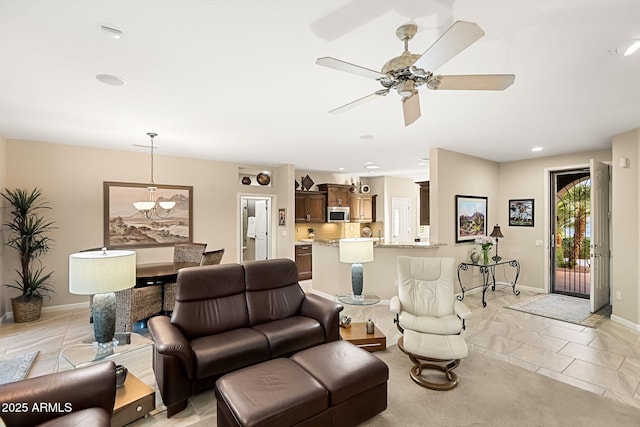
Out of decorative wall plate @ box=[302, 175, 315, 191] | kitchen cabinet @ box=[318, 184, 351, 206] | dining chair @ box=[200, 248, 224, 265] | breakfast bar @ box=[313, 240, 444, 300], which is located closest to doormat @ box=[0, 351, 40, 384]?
dining chair @ box=[200, 248, 224, 265]

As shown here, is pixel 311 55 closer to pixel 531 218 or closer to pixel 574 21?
pixel 574 21

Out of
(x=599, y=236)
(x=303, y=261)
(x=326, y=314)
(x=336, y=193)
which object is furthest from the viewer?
(x=336, y=193)

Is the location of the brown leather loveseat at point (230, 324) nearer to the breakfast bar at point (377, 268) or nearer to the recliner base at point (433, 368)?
the recliner base at point (433, 368)

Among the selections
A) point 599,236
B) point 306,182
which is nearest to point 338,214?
point 306,182

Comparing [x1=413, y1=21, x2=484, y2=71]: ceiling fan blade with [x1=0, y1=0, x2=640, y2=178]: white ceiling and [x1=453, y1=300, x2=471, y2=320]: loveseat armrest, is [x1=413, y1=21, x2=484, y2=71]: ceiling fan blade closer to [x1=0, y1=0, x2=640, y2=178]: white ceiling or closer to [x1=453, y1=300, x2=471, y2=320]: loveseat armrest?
[x1=0, y1=0, x2=640, y2=178]: white ceiling

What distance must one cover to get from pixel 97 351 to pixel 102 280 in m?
0.57

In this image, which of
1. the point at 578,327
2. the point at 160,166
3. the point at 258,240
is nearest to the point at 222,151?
the point at 160,166

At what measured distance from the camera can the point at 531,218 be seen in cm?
589

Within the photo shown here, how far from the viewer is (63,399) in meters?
1.72

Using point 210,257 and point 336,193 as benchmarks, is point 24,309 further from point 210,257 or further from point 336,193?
point 336,193

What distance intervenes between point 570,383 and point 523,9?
306 cm

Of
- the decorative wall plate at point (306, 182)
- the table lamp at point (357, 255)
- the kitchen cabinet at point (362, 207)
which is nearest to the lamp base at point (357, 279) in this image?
the table lamp at point (357, 255)

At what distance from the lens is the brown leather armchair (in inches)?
62.9

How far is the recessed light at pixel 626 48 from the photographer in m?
1.94
